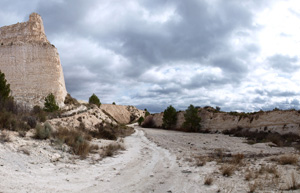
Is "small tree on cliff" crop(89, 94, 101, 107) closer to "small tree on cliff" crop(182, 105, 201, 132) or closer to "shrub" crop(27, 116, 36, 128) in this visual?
"small tree on cliff" crop(182, 105, 201, 132)

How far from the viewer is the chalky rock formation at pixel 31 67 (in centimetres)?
3573

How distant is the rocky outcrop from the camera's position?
8418cm

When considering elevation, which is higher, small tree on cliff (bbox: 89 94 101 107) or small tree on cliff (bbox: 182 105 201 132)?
small tree on cliff (bbox: 89 94 101 107)

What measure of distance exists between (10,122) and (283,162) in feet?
37.2

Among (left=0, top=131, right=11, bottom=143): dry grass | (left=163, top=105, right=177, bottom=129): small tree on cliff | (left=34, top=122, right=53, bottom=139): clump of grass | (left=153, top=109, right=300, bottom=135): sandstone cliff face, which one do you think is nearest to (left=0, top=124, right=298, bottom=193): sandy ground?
(left=0, top=131, right=11, bottom=143): dry grass

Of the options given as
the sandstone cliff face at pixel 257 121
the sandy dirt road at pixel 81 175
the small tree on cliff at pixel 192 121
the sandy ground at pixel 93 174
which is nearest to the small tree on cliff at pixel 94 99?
the small tree on cliff at pixel 192 121

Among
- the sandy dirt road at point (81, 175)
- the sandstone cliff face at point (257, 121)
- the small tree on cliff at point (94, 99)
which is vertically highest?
the small tree on cliff at point (94, 99)

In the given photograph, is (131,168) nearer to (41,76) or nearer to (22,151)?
(22,151)

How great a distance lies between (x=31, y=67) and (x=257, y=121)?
1492 inches

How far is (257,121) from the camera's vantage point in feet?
86.8

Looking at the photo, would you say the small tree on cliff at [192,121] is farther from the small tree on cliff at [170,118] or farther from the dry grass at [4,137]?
the dry grass at [4,137]

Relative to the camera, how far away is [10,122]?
9336 millimetres

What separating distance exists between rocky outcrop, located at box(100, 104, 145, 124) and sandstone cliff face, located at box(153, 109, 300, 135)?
5110 centimetres

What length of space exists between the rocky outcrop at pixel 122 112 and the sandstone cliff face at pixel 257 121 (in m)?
51.1
